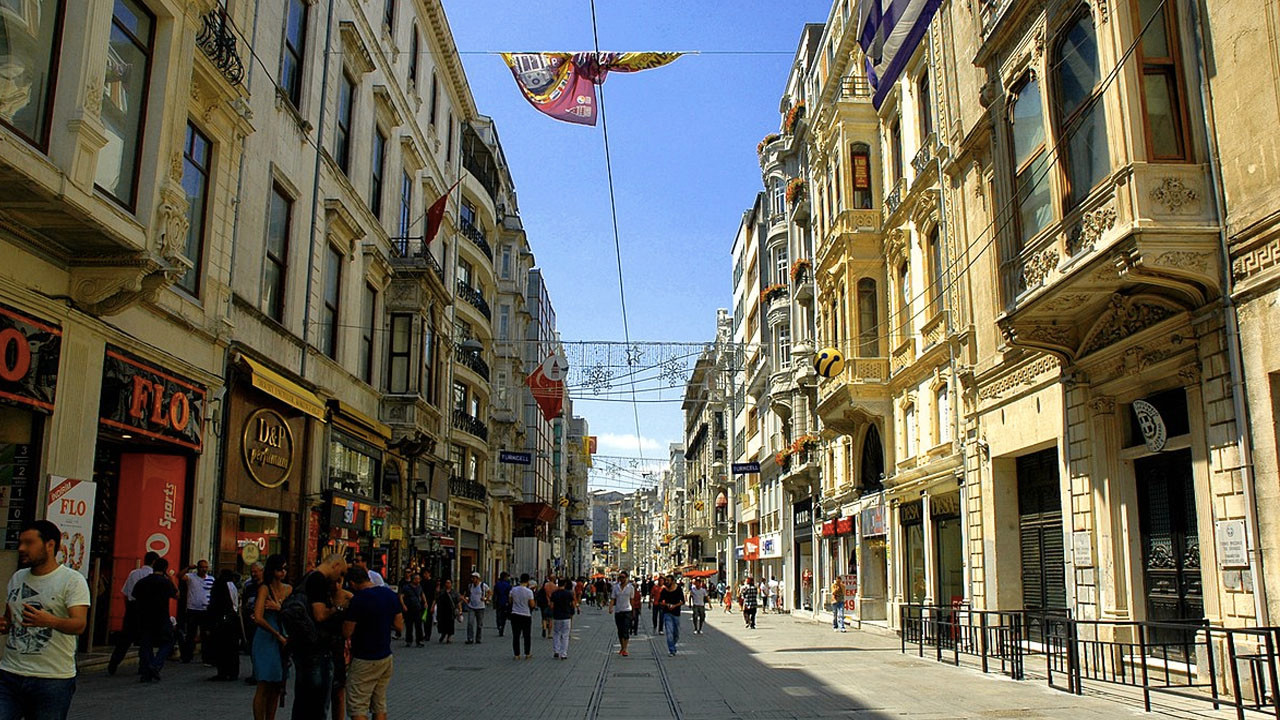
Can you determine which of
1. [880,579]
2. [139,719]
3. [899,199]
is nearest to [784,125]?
[899,199]

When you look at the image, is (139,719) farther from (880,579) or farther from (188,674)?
(880,579)

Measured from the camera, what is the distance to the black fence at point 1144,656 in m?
9.59

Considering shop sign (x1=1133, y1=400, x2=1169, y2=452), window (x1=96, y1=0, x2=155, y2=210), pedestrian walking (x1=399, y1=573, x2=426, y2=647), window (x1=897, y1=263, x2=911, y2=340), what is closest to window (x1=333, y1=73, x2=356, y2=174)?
pedestrian walking (x1=399, y1=573, x2=426, y2=647)

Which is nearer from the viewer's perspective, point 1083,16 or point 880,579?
point 1083,16

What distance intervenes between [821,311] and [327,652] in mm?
26003

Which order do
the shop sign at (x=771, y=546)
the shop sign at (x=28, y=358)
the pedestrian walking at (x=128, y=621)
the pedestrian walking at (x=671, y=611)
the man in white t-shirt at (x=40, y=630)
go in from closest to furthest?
1. the man in white t-shirt at (x=40, y=630)
2. the shop sign at (x=28, y=358)
3. the pedestrian walking at (x=128, y=621)
4. the pedestrian walking at (x=671, y=611)
5. the shop sign at (x=771, y=546)

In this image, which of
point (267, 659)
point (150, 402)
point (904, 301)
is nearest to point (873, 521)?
point (904, 301)

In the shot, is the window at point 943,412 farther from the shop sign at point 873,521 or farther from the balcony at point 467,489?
the balcony at point 467,489

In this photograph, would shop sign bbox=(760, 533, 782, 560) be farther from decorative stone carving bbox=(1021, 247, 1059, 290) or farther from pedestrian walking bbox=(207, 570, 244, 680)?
pedestrian walking bbox=(207, 570, 244, 680)

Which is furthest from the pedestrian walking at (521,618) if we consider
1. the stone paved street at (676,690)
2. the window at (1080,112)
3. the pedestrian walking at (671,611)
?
the window at (1080,112)

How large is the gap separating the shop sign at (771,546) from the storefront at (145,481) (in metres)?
34.2

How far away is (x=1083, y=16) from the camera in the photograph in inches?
543

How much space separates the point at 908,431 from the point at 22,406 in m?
20.7

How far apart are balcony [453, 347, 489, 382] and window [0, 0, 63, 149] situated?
26631mm
